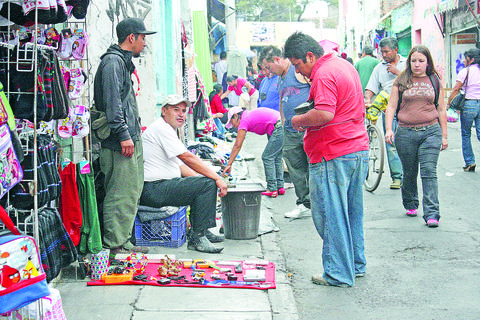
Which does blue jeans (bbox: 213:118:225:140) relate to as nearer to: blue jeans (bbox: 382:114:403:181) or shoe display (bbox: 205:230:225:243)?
blue jeans (bbox: 382:114:403:181)

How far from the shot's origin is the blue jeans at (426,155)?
273 inches

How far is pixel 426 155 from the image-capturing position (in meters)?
6.96

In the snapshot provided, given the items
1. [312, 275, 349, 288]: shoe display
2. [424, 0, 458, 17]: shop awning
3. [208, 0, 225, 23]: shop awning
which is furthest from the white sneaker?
[424, 0, 458, 17]: shop awning

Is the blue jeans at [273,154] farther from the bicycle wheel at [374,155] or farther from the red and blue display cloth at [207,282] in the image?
the red and blue display cloth at [207,282]

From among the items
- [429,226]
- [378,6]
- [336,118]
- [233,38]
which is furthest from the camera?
[378,6]

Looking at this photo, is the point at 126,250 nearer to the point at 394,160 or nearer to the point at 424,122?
the point at 424,122

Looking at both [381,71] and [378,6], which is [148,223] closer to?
[381,71]

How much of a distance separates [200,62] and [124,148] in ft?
33.4

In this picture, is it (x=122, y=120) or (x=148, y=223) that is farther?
(x=148, y=223)

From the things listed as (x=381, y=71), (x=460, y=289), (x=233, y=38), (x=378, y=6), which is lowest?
(x=460, y=289)

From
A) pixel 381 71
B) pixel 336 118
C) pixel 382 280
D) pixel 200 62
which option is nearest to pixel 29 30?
pixel 336 118

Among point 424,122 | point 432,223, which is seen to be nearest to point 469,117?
point 424,122

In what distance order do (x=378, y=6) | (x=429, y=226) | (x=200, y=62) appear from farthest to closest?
(x=378, y=6), (x=200, y=62), (x=429, y=226)

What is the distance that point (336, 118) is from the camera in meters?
4.94
